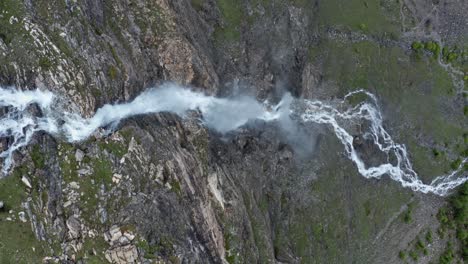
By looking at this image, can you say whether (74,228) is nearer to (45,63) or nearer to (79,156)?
(79,156)

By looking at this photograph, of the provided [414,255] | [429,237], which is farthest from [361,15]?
[414,255]

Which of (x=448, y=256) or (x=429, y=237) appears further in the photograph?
(x=448, y=256)

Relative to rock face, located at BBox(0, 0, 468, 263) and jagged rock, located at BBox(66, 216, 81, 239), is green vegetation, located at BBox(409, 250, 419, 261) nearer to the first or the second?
rock face, located at BBox(0, 0, 468, 263)

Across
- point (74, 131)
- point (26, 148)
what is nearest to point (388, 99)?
point (74, 131)

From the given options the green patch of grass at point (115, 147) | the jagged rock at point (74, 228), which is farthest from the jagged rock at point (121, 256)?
the green patch of grass at point (115, 147)

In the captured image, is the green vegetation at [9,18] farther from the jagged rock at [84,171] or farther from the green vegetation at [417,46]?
the green vegetation at [417,46]

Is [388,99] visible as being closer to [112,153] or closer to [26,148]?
[112,153]
